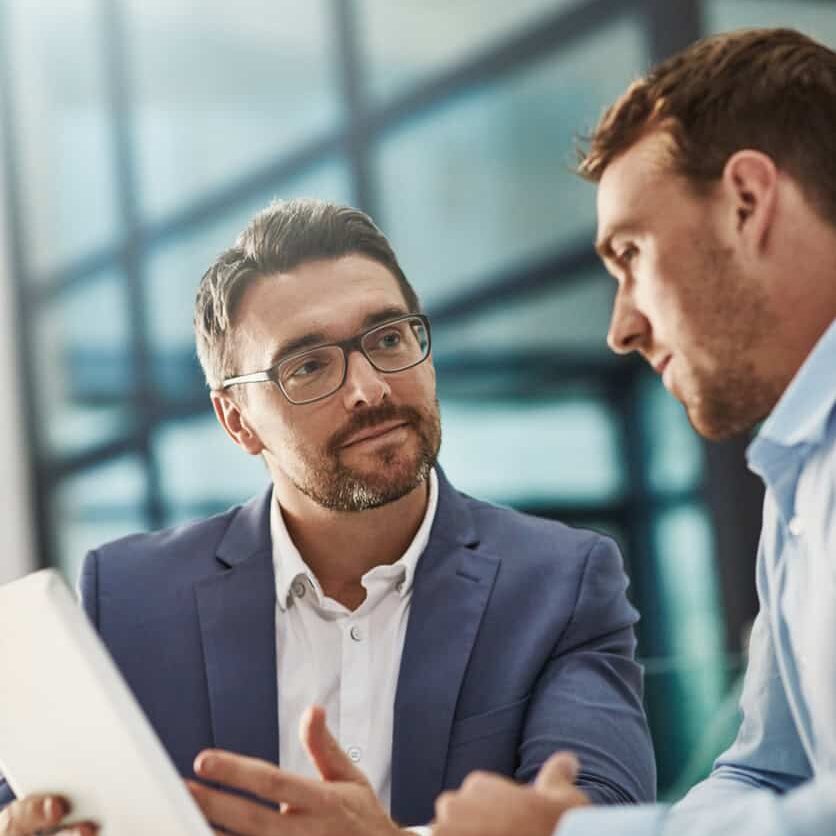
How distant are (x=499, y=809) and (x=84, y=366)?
4480 mm

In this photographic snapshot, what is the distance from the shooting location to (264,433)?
80.7 inches

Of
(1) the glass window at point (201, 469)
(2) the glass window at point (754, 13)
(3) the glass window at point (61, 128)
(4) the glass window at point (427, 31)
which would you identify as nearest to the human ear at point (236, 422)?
(2) the glass window at point (754, 13)

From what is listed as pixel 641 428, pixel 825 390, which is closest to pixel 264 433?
pixel 825 390

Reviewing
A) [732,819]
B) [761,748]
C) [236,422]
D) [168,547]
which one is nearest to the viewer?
[732,819]

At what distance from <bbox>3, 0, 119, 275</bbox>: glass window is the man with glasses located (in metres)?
3.44

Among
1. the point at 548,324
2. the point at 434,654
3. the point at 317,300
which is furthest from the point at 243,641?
the point at 548,324

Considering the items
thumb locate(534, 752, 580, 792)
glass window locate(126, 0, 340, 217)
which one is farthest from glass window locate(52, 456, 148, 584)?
thumb locate(534, 752, 580, 792)

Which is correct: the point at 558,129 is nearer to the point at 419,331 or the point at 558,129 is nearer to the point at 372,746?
the point at 419,331

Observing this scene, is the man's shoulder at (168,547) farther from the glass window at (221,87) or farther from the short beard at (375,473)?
the glass window at (221,87)

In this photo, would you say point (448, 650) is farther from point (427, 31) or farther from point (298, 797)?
point (427, 31)

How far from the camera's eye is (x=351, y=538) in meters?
1.96

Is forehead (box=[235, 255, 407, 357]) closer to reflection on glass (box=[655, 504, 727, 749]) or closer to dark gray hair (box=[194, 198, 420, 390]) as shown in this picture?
dark gray hair (box=[194, 198, 420, 390])

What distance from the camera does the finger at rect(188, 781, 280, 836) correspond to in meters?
1.33

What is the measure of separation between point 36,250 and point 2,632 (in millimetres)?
4471
